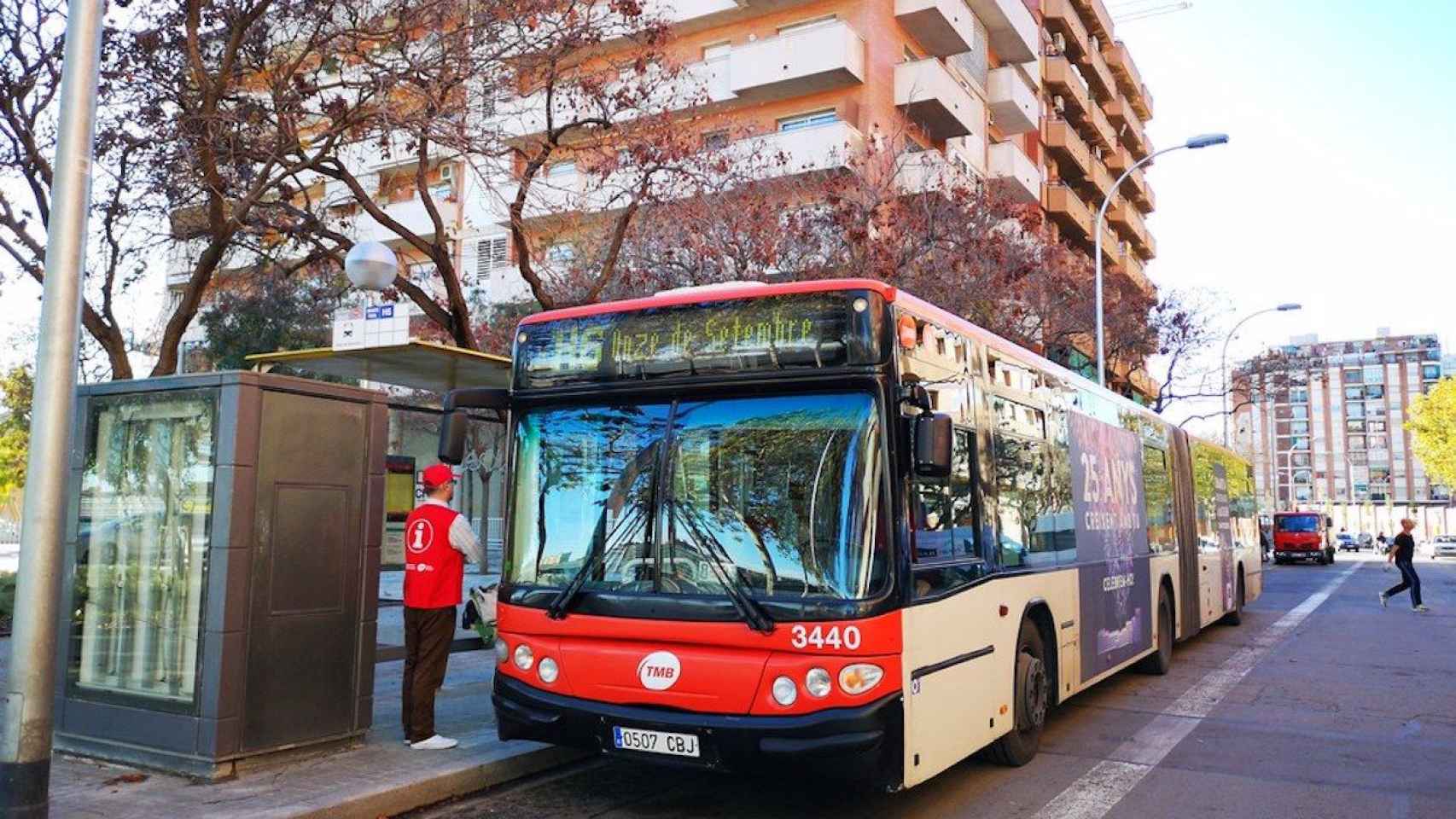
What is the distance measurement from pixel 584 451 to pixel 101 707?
3498 millimetres

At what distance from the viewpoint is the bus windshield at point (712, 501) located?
18.4 feet

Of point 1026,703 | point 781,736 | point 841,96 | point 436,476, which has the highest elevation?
point 841,96

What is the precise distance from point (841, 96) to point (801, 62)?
5.78 feet

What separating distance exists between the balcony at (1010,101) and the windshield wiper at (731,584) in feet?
113

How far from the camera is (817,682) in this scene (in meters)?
5.45

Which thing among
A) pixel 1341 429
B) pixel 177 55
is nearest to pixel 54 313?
pixel 177 55

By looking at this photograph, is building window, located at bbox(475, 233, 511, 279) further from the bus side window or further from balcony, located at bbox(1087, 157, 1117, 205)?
the bus side window

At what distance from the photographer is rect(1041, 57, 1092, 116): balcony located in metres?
44.0

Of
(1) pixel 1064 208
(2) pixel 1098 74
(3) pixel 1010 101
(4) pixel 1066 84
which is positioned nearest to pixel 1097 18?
(2) pixel 1098 74

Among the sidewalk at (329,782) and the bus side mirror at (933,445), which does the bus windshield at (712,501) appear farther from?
the sidewalk at (329,782)

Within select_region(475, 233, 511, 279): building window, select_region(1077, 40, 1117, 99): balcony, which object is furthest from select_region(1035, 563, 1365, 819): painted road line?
select_region(1077, 40, 1117, 99): balcony

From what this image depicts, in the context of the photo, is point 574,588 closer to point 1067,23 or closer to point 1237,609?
point 1237,609

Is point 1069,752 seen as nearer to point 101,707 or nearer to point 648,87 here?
point 101,707

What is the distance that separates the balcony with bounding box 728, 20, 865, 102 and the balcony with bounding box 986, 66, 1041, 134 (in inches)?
362
